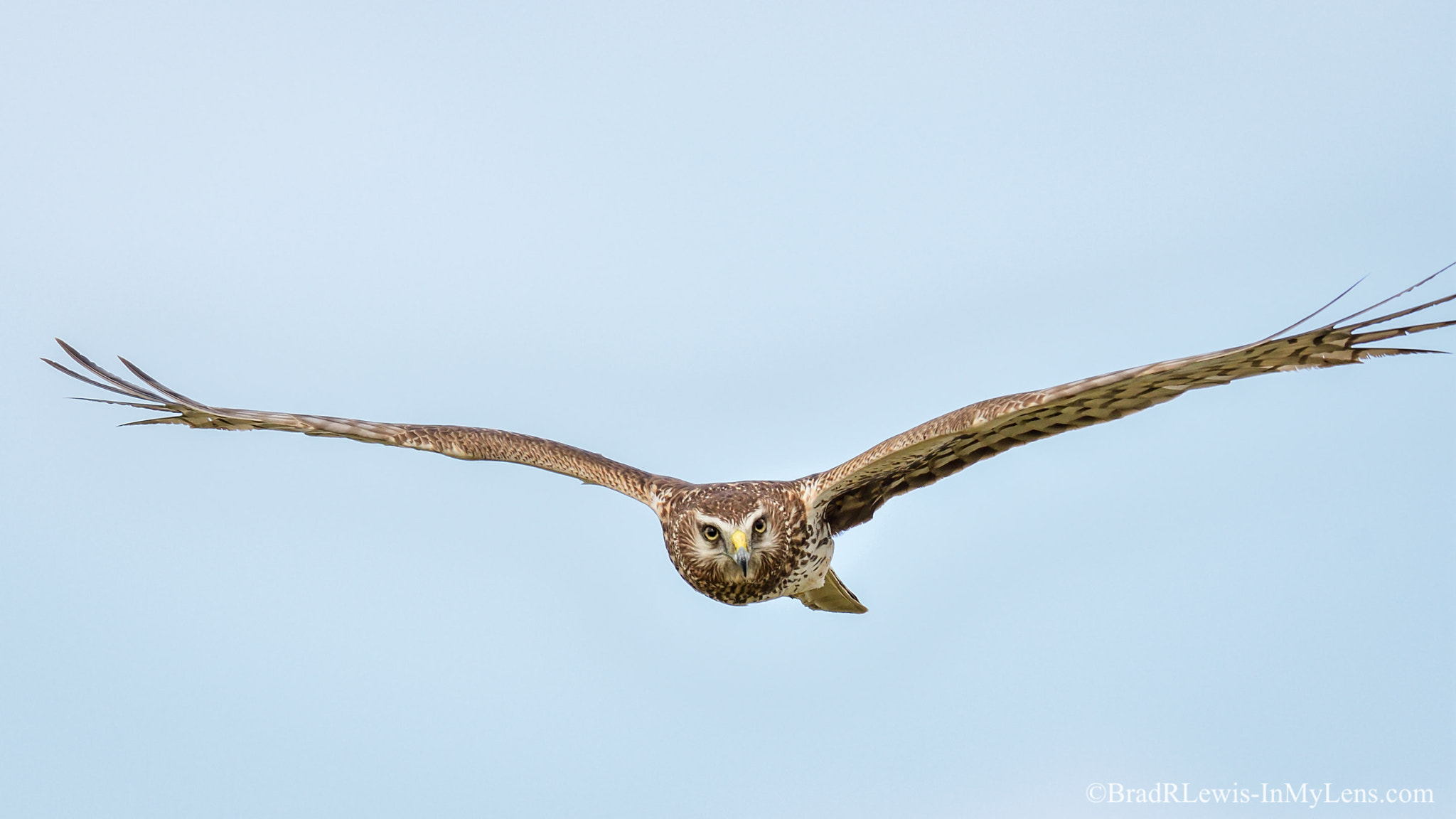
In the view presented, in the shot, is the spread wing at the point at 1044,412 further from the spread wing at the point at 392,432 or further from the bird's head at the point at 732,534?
the spread wing at the point at 392,432

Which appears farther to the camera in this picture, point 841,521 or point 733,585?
point 841,521

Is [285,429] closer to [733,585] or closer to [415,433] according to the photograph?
[415,433]

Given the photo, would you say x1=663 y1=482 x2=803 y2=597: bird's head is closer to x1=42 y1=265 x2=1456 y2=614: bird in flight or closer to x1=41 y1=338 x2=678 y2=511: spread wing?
x1=42 y1=265 x2=1456 y2=614: bird in flight

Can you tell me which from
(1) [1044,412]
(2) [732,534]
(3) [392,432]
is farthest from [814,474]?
(3) [392,432]

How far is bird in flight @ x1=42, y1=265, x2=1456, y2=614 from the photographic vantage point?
830 centimetres

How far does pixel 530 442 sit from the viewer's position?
1145 centimetres

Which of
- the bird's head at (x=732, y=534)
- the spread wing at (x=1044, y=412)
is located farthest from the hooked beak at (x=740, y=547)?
the spread wing at (x=1044, y=412)

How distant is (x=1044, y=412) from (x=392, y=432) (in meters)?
5.57

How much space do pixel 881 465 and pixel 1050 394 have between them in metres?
1.65

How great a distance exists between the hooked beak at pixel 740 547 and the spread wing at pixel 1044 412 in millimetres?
796

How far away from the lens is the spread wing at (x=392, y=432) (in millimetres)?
11070

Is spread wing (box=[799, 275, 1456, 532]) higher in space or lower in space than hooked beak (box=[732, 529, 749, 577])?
higher

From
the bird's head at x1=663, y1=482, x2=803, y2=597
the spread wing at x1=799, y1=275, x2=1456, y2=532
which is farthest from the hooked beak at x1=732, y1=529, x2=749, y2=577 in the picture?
the spread wing at x1=799, y1=275, x2=1456, y2=532

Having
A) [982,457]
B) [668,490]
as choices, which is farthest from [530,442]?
[982,457]
